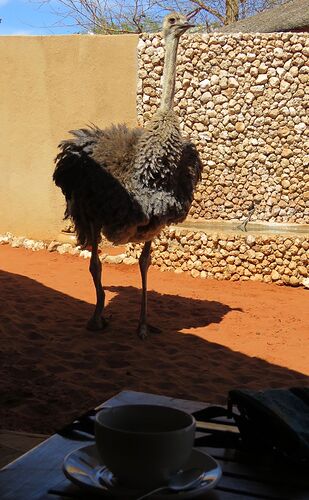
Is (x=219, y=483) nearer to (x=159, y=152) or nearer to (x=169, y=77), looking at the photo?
(x=159, y=152)

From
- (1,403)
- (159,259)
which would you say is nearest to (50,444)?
(1,403)

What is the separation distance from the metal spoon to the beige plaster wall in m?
9.09

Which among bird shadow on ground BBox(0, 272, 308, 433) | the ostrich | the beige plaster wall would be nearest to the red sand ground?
bird shadow on ground BBox(0, 272, 308, 433)

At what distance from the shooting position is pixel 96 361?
526 cm

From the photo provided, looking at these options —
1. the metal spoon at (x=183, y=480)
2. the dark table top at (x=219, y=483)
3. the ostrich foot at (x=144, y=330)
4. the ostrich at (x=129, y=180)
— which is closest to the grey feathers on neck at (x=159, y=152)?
the ostrich at (x=129, y=180)

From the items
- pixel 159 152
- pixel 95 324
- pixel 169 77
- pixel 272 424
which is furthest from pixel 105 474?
pixel 169 77

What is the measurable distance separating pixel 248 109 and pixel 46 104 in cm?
277

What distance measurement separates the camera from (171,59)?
6.25m

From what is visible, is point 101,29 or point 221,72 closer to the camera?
point 221,72

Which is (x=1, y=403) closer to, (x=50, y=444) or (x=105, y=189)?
(x=105, y=189)

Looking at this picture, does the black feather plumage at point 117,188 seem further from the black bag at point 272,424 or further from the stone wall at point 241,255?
the black bag at point 272,424

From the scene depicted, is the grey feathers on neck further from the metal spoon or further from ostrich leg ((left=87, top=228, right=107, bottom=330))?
the metal spoon

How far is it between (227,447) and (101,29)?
18.7m

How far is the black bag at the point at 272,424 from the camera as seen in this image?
60.5 inches
